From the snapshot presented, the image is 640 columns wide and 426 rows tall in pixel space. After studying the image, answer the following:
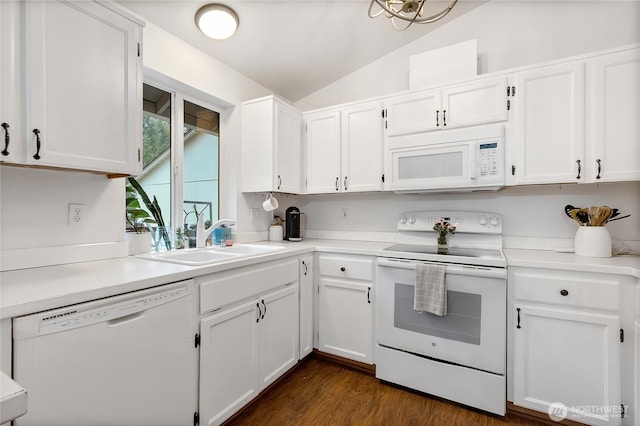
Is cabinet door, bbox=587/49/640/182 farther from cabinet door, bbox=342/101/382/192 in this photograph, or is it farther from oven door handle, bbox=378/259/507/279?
cabinet door, bbox=342/101/382/192

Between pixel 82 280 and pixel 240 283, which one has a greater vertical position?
pixel 82 280

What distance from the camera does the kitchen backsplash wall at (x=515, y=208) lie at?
6.61ft

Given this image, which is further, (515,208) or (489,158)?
(515,208)

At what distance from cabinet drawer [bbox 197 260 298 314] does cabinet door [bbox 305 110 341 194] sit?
891mm

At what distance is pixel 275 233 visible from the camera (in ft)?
9.43

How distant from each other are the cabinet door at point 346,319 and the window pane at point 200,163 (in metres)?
1.15

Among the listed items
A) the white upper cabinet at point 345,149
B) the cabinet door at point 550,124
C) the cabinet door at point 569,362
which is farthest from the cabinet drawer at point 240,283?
the cabinet door at point 550,124

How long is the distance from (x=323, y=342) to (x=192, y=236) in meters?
1.32

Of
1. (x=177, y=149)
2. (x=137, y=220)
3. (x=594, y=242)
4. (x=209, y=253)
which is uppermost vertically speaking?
(x=177, y=149)

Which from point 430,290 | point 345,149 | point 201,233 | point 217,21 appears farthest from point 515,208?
point 217,21

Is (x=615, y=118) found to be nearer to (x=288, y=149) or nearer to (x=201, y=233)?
(x=288, y=149)

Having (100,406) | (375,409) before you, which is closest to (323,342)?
(375,409)

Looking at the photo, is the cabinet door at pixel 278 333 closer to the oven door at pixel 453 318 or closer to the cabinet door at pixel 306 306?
the cabinet door at pixel 306 306

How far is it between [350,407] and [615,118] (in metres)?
2.37
